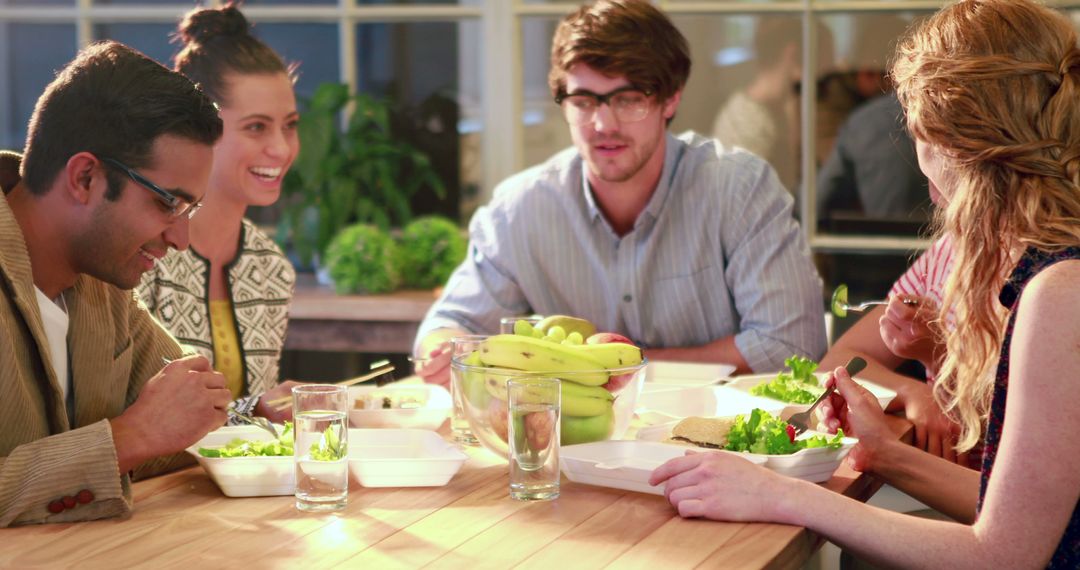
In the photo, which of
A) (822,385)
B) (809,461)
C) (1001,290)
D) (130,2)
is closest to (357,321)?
(130,2)

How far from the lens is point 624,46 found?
2.99m

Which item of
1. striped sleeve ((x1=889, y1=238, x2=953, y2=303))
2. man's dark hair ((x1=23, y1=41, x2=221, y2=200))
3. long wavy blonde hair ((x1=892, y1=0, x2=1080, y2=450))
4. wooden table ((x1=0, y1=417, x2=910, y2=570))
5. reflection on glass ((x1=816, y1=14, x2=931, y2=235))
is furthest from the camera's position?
reflection on glass ((x1=816, y1=14, x2=931, y2=235))

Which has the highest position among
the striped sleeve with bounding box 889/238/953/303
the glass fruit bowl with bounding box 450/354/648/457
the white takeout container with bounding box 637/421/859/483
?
the striped sleeve with bounding box 889/238/953/303

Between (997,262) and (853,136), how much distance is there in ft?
7.91

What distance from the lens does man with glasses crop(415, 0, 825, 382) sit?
2994 millimetres

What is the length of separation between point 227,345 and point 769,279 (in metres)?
1.27

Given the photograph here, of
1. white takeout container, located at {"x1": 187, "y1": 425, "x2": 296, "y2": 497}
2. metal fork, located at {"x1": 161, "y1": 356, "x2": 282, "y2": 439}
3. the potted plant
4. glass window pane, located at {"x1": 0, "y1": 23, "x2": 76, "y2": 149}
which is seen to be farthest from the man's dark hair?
glass window pane, located at {"x1": 0, "y1": 23, "x2": 76, "y2": 149}

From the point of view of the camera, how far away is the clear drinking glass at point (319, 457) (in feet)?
5.65

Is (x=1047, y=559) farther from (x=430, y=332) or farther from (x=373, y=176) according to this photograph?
(x=373, y=176)

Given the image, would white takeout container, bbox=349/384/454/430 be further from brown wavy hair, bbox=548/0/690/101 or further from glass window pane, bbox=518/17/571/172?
glass window pane, bbox=518/17/571/172

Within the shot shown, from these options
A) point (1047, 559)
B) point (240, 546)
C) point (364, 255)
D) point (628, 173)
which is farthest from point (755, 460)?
point (364, 255)

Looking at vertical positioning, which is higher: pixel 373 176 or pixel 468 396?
pixel 373 176

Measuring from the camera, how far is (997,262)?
1704 millimetres

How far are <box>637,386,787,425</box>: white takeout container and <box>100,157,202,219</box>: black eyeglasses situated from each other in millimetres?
871
